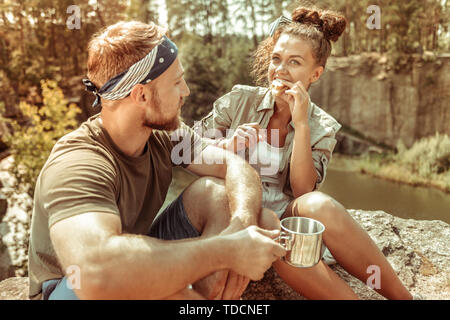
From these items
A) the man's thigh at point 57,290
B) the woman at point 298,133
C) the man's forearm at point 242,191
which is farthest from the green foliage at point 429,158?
the man's thigh at point 57,290

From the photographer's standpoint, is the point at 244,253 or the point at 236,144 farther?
the point at 236,144

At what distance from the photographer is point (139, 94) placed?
169 cm

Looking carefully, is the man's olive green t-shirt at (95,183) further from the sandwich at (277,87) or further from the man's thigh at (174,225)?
the sandwich at (277,87)

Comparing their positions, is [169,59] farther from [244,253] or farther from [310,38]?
[310,38]

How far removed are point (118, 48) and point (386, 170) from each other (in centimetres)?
1237

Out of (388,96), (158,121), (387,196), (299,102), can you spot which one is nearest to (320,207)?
(299,102)

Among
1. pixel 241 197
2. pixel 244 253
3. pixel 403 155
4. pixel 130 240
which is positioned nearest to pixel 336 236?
pixel 241 197

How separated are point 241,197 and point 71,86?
14094mm

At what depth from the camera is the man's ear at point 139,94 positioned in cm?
167

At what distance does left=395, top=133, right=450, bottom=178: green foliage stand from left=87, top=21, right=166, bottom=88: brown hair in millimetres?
11791

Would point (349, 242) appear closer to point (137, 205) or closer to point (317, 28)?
point (137, 205)

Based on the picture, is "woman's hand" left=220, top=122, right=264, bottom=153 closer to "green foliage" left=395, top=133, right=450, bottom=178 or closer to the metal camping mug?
the metal camping mug

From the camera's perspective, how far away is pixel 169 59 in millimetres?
1718

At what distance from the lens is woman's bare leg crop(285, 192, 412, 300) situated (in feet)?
5.95
